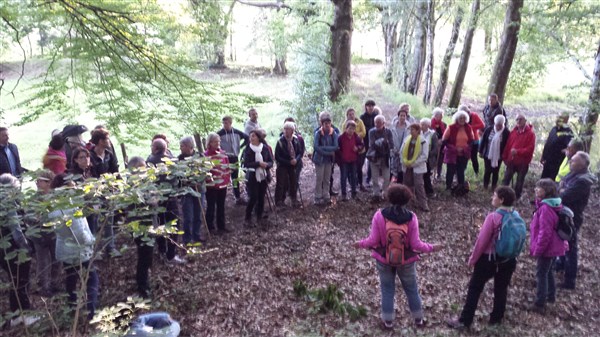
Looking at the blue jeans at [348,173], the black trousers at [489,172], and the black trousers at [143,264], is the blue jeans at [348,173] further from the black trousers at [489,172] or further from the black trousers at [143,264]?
the black trousers at [143,264]

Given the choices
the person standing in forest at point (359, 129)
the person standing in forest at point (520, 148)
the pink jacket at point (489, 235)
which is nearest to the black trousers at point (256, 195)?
the person standing in forest at point (359, 129)

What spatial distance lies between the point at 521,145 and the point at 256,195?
5.21 meters

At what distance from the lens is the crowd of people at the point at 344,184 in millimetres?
4387

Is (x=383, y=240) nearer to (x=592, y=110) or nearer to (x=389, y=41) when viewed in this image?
(x=592, y=110)

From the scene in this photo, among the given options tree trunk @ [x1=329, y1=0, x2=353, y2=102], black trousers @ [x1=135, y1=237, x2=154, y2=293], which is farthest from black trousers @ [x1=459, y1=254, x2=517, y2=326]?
tree trunk @ [x1=329, y1=0, x2=353, y2=102]

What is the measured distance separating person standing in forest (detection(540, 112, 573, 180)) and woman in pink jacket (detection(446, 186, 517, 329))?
4.66 meters

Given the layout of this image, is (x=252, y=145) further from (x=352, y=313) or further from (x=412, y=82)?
A: (x=412, y=82)

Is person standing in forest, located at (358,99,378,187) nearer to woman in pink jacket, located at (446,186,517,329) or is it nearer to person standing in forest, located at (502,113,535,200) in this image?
person standing in forest, located at (502,113,535,200)

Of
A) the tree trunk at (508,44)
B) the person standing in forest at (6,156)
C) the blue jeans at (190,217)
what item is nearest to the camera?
the blue jeans at (190,217)

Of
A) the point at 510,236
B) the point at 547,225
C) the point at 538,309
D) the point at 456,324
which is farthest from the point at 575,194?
the point at 456,324

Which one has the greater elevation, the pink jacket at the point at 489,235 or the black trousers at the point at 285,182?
the pink jacket at the point at 489,235

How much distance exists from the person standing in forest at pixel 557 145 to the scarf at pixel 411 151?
2.75 meters

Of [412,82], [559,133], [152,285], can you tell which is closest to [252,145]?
[152,285]

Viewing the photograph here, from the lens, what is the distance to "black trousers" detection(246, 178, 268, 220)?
7.62 m
